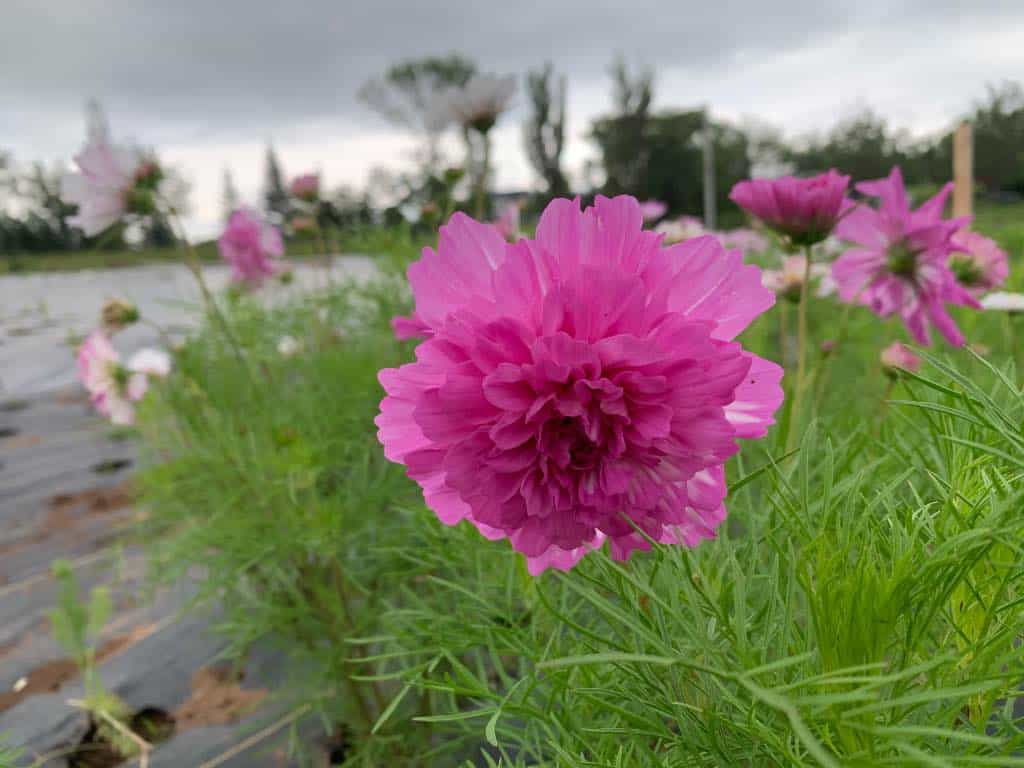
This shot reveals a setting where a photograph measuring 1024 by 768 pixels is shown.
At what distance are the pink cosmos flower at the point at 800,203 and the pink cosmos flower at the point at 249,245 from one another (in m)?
1.17

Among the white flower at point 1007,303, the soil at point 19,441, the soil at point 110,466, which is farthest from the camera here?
the soil at point 19,441

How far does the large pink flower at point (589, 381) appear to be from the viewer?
0.26 m

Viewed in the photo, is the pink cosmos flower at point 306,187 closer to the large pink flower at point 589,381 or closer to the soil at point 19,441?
the large pink flower at point 589,381

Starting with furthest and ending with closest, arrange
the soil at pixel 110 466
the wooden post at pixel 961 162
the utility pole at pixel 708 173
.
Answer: the utility pole at pixel 708 173 → the soil at pixel 110 466 → the wooden post at pixel 961 162

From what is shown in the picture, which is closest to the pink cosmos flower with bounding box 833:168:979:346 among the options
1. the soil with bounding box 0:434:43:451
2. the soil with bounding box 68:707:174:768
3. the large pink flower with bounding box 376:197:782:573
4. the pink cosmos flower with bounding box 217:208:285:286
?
the large pink flower with bounding box 376:197:782:573

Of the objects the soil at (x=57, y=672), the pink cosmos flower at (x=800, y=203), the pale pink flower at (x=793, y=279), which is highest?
→ the pink cosmos flower at (x=800, y=203)

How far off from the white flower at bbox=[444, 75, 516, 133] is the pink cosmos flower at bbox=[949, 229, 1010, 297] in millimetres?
788

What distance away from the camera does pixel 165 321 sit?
4359 millimetres

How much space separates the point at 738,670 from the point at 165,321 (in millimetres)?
4742

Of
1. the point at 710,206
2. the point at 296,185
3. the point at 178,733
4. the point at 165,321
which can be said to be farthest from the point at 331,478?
the point at 710,206

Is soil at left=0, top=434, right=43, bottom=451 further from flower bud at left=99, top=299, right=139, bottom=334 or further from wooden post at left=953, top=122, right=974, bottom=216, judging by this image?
wooden post at left=953, top=122, right=974, bottom=216

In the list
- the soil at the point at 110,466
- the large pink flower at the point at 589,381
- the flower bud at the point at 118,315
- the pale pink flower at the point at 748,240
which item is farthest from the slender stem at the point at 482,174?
the soil at the point at 110,466

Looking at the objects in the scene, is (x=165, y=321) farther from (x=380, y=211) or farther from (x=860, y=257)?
(x=860, y=257)

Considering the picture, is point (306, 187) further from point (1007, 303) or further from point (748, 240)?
point (748, 240)
